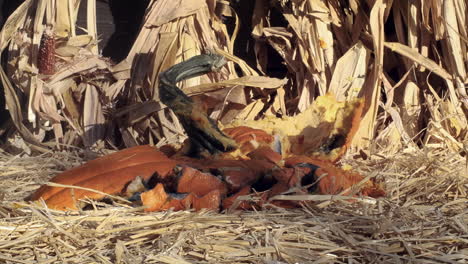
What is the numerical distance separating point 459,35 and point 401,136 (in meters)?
0.38

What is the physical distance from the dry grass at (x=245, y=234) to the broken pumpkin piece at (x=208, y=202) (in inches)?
2.0

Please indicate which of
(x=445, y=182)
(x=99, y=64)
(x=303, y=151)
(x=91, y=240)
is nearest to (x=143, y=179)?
(x=91, y=240)

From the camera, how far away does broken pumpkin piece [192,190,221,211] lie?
1478 mm

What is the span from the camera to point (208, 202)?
4.87 feet

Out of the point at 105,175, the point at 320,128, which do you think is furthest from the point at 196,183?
the point at 320,128

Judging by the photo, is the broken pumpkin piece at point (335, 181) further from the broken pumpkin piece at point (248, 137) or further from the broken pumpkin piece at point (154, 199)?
the broken pumpkin piece at point (154, 199)

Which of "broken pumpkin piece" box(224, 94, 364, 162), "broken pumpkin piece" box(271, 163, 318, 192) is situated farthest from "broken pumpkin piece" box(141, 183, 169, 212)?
"broken pumpkin piece" box(224, 94, 364, 162)

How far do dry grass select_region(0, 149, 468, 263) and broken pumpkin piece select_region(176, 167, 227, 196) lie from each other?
120 millimetres

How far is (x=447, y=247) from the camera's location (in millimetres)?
1256

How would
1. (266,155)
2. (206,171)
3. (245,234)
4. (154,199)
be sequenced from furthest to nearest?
(266,155) → (206,171) → (154,199) → (245,234)

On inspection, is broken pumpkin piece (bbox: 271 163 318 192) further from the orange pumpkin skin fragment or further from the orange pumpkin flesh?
the orange pumpkin skin fragment

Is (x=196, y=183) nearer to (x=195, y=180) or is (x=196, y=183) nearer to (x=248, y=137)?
(x=195, y=180)

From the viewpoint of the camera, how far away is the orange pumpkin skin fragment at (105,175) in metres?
1.54

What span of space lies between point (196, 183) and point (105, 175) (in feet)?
0.76
